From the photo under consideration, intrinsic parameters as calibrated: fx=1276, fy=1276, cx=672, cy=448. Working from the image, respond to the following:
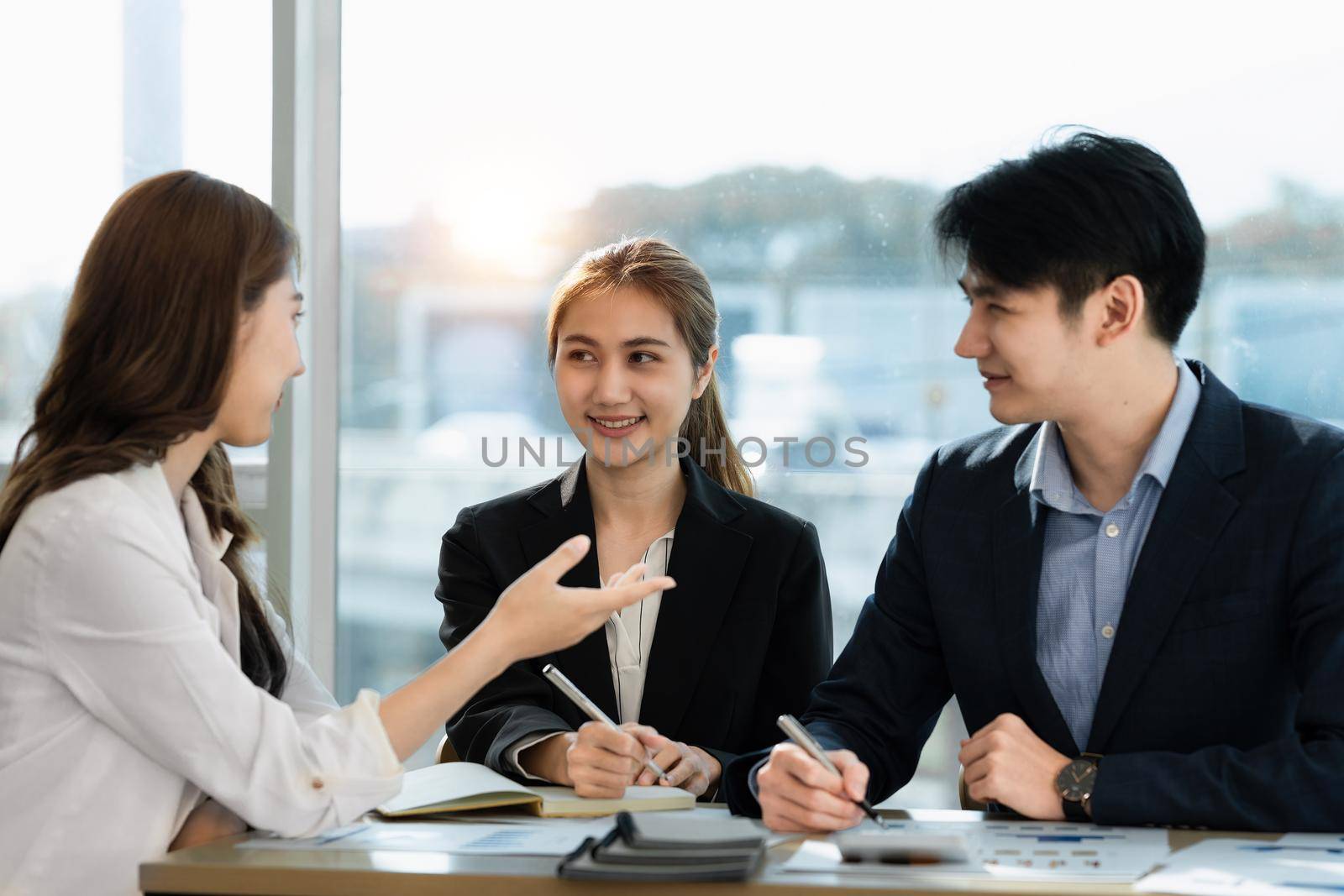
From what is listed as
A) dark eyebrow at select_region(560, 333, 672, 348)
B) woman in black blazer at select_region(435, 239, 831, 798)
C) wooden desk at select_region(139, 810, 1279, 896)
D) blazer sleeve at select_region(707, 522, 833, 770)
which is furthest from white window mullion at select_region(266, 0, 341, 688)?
wooden desk at select_region(139, 810, 1279, 896)

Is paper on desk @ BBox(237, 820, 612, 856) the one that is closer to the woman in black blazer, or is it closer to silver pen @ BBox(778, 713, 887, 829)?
silver pen @ BBox(778, 713, 887, 829)

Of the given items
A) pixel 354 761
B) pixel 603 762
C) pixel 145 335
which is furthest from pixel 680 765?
pixel 145 335

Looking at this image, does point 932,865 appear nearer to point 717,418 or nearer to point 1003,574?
point 1003,574

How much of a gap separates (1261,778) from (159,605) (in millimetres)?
1296

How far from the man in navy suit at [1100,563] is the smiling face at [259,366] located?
2.66 ft

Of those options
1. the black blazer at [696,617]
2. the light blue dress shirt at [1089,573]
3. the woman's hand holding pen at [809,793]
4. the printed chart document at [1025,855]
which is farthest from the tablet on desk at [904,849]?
the black blazer at [696,617]

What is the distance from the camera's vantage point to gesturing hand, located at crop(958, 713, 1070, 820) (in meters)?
1.57

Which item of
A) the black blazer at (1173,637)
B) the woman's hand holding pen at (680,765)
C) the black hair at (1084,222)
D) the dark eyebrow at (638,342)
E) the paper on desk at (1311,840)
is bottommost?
the woman's hand holding pen at (680,765)

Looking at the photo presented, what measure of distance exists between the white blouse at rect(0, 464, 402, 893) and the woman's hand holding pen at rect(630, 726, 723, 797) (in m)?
0.48

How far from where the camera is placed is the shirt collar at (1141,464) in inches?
71.1

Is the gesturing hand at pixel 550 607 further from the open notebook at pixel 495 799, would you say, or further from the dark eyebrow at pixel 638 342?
the dark eyebrow at pixel 638 342

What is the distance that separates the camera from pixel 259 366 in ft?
5.56

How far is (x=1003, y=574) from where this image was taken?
1.86m

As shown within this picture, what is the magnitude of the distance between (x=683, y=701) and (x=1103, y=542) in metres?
0.75
